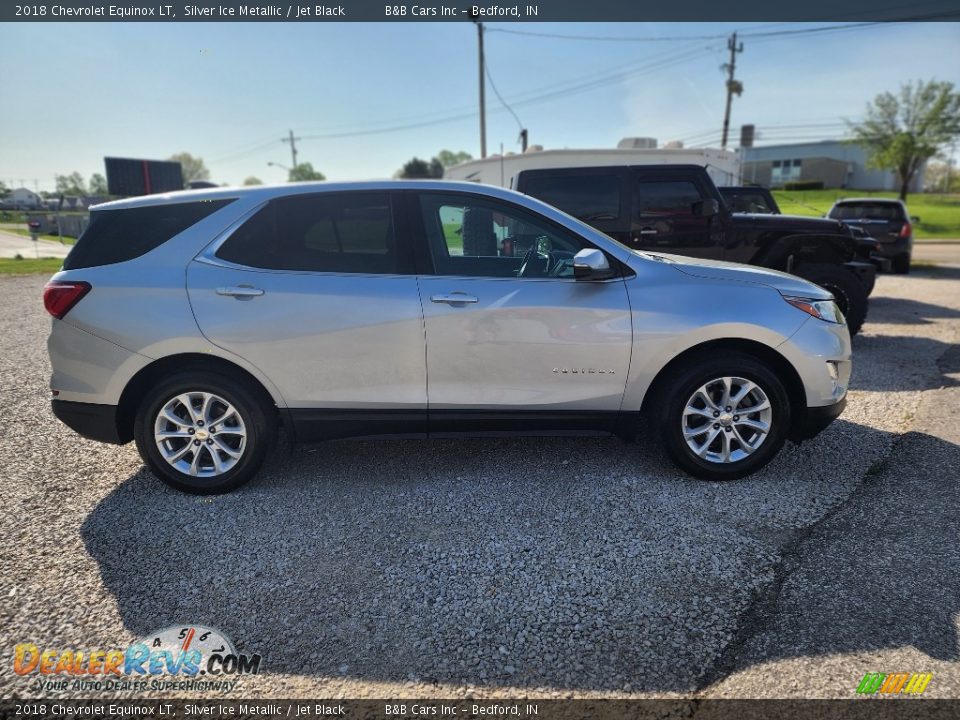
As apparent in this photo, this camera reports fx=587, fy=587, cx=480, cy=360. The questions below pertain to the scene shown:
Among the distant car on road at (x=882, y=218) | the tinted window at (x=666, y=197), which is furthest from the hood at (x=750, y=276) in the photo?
the distant car on road at (x=882, y=218)

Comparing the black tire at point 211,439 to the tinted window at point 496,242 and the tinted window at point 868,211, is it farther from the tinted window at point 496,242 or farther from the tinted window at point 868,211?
the tinted window at point 868,211

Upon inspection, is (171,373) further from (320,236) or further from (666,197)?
(666,197)

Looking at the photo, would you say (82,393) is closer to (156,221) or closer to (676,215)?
(156,221)

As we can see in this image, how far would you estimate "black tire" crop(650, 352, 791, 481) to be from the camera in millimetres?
3488

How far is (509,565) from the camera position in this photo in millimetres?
2773

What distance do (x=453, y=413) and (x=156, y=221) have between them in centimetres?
205

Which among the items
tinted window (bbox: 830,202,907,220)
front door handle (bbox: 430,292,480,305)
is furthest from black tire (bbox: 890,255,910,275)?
front door handle (bbox: 430,292,480,305)

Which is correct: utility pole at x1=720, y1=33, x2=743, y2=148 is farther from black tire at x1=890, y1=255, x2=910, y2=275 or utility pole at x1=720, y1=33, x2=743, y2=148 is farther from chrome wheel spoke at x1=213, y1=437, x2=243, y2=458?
chrome wheel spoke at x1=213, y1=437, x2=243, y2=458

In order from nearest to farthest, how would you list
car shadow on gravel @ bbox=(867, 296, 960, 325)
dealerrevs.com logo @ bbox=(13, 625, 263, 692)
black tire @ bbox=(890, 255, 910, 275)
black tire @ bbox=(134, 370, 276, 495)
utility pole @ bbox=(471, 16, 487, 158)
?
dealerrevs.com logo @ bbox=(13, 625, 263, 692) < black tire @ bbox=(134, 370, 276, 495) < car shadow on gravel @ bbox=(867, 296, 960, 325) < black tire @ bbox=(890, 255, 910, 275) < utility pole @ bbox=(471, 16, 487, 158)

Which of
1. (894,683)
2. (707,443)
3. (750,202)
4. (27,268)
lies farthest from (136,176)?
(894,683)

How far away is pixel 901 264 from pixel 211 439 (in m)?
15.7

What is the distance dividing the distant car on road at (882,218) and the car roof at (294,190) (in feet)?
39.8

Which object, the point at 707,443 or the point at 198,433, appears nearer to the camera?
the point at 198,433

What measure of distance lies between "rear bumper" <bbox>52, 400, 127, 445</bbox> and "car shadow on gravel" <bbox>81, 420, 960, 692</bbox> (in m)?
0.40
